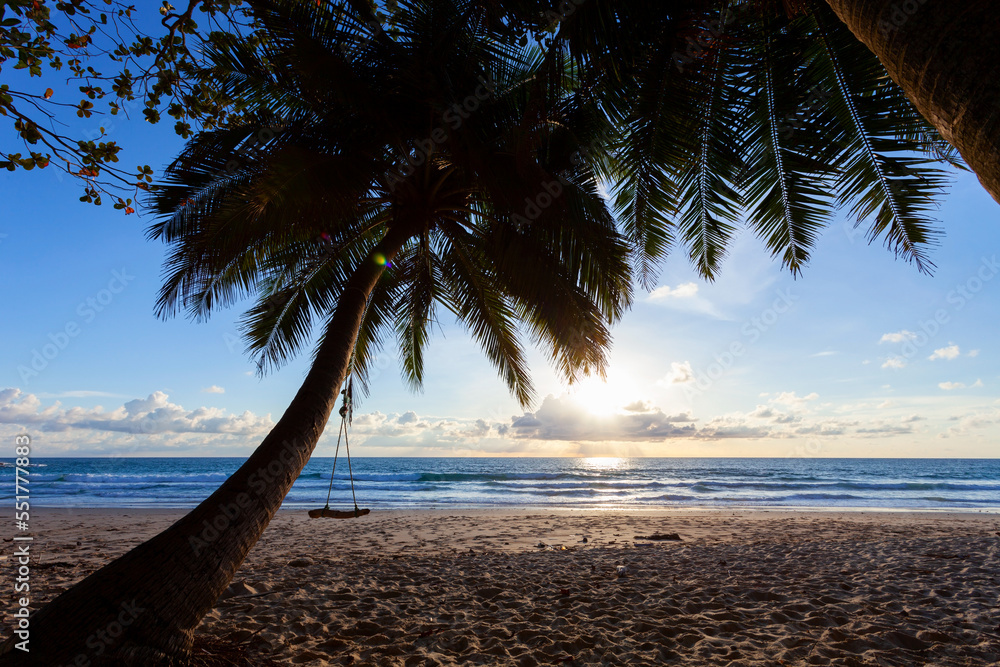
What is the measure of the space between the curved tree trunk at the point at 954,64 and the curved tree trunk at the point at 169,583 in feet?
10.5

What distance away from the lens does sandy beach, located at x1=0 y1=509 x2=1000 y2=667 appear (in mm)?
3305

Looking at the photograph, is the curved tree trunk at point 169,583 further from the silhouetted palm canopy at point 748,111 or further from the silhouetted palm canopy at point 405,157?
the silhouetted palm canopy at point 748,111

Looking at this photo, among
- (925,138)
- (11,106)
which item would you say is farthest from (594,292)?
(11,106)

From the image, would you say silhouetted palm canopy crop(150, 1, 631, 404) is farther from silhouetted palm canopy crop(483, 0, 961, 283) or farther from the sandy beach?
the sandy beach

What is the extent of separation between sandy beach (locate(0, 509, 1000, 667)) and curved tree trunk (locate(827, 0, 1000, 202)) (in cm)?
326

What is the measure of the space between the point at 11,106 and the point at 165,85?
41.4 inches

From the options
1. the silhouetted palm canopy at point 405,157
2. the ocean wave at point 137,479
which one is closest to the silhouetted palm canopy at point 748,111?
the silhouetted palm canopy at point 405,157

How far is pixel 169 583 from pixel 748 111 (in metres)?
5.49

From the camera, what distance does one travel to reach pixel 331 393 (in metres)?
3.53

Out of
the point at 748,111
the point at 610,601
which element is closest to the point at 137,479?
the point at 610,601

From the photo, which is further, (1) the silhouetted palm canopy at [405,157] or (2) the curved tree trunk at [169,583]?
(1) the silhouetted palm canopy at [405,157]

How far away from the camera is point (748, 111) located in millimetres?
4531

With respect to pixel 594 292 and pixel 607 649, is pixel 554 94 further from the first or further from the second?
pixel 607 649

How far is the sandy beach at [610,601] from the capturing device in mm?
3305
